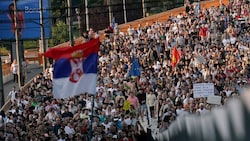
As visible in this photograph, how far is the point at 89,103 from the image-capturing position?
69.1ft

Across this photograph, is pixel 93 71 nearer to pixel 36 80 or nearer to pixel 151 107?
pixel 151 107

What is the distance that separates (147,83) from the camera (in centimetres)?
2386

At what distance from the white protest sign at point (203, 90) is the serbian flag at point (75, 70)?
3740 mm

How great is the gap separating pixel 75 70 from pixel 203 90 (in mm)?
4715

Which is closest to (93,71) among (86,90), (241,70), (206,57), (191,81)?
(86,90)

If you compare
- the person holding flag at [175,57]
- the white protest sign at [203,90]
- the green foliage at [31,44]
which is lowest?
the green foliage at [31,44]

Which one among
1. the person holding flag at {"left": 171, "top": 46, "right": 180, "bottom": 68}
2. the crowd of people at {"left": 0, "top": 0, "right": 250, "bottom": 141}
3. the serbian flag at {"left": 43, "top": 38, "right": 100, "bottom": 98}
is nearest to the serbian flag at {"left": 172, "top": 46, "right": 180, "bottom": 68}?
the person holding flag at {"left": 171, "top": 46, "right": 180, "bottom": 68}

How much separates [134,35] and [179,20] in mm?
2238

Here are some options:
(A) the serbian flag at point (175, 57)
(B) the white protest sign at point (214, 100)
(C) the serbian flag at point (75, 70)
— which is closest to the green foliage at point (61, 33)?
(A) the serbian flag at point (175, 57)

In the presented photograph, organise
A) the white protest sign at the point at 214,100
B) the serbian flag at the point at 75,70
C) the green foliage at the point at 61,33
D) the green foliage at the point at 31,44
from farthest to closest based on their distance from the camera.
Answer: the green foliage at the point at 31,44 → the green foliage at the point at 61,33 → the white protest sign at the point at 214,100 → the serbian flag at the point at 75,70

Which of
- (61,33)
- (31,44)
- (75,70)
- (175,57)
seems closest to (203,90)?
(75,70)

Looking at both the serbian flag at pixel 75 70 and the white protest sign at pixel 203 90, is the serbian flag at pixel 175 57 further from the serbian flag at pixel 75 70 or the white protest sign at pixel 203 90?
the serbian flag at pixel 75 70

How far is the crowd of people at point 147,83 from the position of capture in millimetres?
17891

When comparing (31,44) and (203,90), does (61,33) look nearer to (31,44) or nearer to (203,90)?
(31,44)
